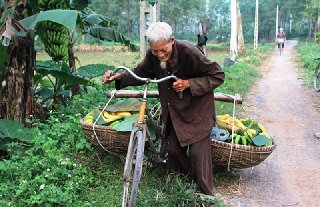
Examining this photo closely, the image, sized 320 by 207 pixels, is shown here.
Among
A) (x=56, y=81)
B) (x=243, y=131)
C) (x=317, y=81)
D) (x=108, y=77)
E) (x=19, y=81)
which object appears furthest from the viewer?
(x=317, y=81)

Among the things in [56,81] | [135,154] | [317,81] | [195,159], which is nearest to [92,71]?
[56,81]

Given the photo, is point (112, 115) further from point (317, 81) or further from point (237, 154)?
point (317, 81)

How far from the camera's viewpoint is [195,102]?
4078mm

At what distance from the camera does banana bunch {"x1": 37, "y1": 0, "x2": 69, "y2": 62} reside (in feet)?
17.5

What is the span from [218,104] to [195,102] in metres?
4.42

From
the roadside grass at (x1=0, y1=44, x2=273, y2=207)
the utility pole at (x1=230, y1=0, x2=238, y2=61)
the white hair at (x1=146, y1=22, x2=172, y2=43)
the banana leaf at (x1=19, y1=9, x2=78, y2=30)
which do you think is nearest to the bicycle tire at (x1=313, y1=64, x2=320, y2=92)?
the roadside grass at (x1=0, y1=44, x2=273, y2=207)

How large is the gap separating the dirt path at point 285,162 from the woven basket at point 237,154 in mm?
341

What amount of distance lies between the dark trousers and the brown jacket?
107 mm

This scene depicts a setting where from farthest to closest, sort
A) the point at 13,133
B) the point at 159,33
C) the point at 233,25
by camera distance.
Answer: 1. the point at 233,25
2. the point at 13,133
3. the point at 159,33

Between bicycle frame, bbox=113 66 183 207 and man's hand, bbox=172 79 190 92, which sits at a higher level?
man's hand, bbox=172 79 190 92

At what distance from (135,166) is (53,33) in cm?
265

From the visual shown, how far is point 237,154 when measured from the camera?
4402 millimetres

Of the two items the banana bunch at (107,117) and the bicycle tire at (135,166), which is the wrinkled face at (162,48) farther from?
the banana bunch at (107,117)

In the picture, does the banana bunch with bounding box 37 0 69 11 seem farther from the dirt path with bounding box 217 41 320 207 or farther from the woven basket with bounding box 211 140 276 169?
the dirt path with bounding box 217 41 320 207
